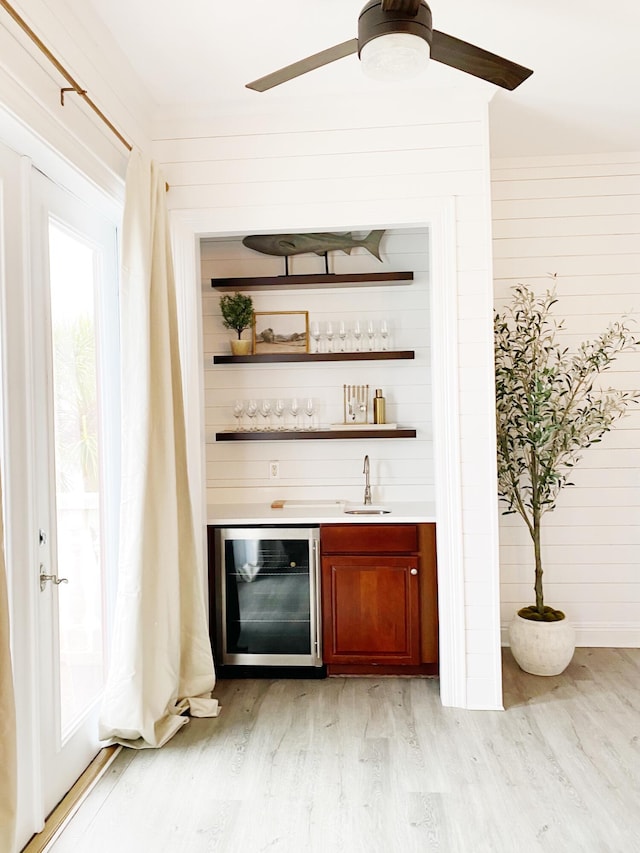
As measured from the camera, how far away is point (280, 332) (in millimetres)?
4035

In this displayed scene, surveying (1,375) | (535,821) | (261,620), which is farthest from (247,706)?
(1,375)

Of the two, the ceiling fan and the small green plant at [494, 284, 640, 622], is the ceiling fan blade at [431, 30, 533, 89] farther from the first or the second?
the small green plant at [494, 284, 640, 622]

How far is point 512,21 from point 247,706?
3.11m

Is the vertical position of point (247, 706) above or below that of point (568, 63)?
below

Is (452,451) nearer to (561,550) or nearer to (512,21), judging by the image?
(561,550)

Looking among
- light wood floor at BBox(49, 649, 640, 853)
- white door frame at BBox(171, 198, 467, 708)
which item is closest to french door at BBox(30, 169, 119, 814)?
light wood floor at BBox(49, 649, 640, 853)

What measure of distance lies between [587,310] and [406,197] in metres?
1.43

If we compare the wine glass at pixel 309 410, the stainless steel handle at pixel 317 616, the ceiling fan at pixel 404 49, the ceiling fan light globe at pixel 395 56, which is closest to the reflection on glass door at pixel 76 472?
the ceiling fan at pixel 404 49

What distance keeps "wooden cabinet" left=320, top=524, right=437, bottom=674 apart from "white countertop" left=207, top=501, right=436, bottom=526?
0.12 ft

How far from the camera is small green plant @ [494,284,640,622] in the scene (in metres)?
3.51

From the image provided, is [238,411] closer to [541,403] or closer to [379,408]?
[379,408]

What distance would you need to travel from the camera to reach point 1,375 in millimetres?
2068

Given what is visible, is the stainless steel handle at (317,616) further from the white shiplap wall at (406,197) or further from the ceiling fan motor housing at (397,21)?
the ceiling fan motor housing at (397,21)

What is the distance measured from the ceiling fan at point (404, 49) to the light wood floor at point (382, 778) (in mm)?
2363
